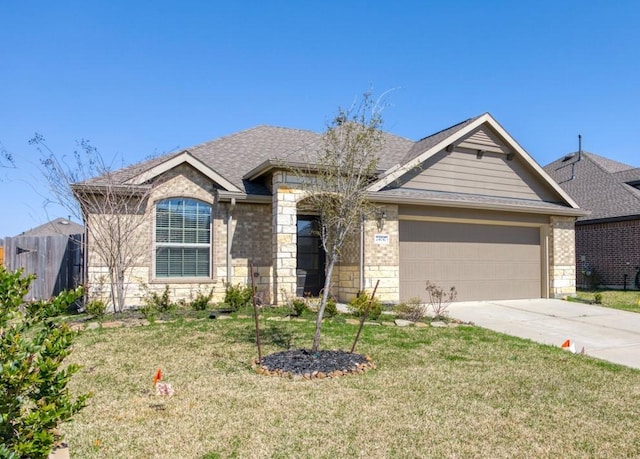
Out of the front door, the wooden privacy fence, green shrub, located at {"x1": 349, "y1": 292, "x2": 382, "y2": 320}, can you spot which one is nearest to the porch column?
green shrub, located at {"x1": 349, "y1": 292, "x2": 382, "y2": 320}

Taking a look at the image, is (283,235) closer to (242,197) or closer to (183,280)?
(242,197)

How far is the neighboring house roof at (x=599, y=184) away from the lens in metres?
19.8

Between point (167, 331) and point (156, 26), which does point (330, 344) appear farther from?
point (156, 26)

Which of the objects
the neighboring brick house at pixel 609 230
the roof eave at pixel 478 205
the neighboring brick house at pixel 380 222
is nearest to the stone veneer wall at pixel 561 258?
the neighboring brick house at pixel 380 222

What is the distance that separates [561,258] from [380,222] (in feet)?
22.7

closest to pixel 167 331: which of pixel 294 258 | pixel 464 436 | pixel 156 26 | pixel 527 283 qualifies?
pixel 294 258

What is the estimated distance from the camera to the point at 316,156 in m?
12.3

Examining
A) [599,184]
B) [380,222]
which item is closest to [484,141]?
[380,222]

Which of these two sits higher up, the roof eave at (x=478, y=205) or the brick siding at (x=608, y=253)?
the roof eave at (x=478, y=205)

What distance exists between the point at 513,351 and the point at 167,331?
6303 millimetres

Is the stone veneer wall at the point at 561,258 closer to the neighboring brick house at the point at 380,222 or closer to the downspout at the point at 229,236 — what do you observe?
the neighboring brick house at the point at 380,222

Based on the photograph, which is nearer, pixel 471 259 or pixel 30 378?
pixel 30 378

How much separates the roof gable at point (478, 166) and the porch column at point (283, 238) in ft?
10.7

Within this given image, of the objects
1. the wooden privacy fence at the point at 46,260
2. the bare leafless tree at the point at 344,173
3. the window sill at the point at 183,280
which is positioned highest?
the bare leafless tree at the point at 344,173
